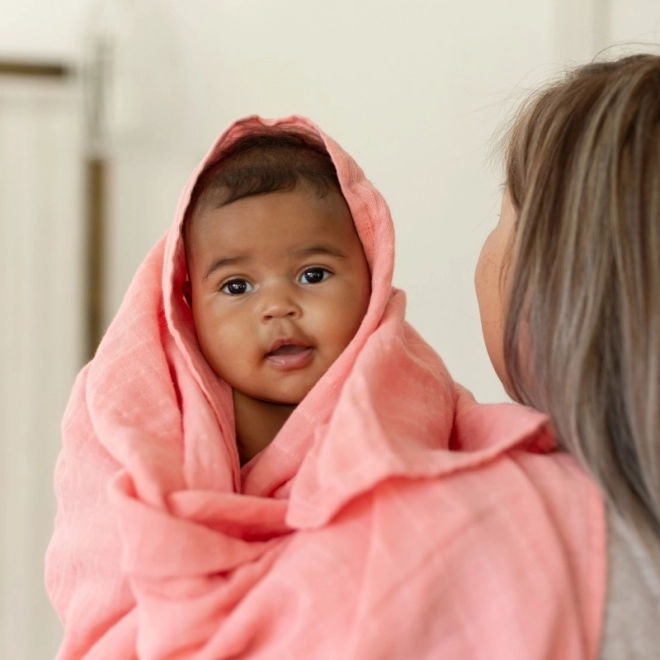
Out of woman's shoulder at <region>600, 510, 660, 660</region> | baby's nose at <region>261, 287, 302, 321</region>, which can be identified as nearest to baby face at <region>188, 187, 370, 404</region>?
baby's nose at <region>261, 287, 302, 321</region>

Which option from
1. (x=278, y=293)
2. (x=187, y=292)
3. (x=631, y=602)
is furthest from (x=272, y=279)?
(x=631, y=602)

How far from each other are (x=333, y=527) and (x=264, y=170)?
0.39 metres

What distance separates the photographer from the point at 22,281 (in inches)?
81.1

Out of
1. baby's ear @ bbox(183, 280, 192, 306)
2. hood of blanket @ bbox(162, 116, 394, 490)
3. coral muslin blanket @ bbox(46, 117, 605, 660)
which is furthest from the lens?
baby's ear @ bbox(183, 280, 192, 306)

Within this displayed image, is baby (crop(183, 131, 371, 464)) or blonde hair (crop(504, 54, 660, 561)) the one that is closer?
blonde hair (crop(504, 54, 660, 561))

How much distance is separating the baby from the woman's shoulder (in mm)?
334

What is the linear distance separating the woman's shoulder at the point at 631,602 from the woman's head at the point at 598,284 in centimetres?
2

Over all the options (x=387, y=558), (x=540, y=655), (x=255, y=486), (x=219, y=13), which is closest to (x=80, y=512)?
(x=255, y=486)

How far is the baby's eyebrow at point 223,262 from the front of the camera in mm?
910

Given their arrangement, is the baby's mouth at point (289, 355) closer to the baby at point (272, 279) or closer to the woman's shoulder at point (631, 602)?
the baby at point (272, 279)

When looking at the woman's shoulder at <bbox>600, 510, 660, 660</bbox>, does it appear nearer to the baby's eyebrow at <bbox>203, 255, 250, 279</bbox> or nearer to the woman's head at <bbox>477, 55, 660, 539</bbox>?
the woman's head at <bbox>477, 55, 660, 539</bbox>

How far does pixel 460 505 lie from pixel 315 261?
320 millimetres

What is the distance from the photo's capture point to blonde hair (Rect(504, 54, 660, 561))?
0.71 metres

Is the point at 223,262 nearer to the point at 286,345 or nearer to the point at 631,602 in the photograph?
the point at 286,345
